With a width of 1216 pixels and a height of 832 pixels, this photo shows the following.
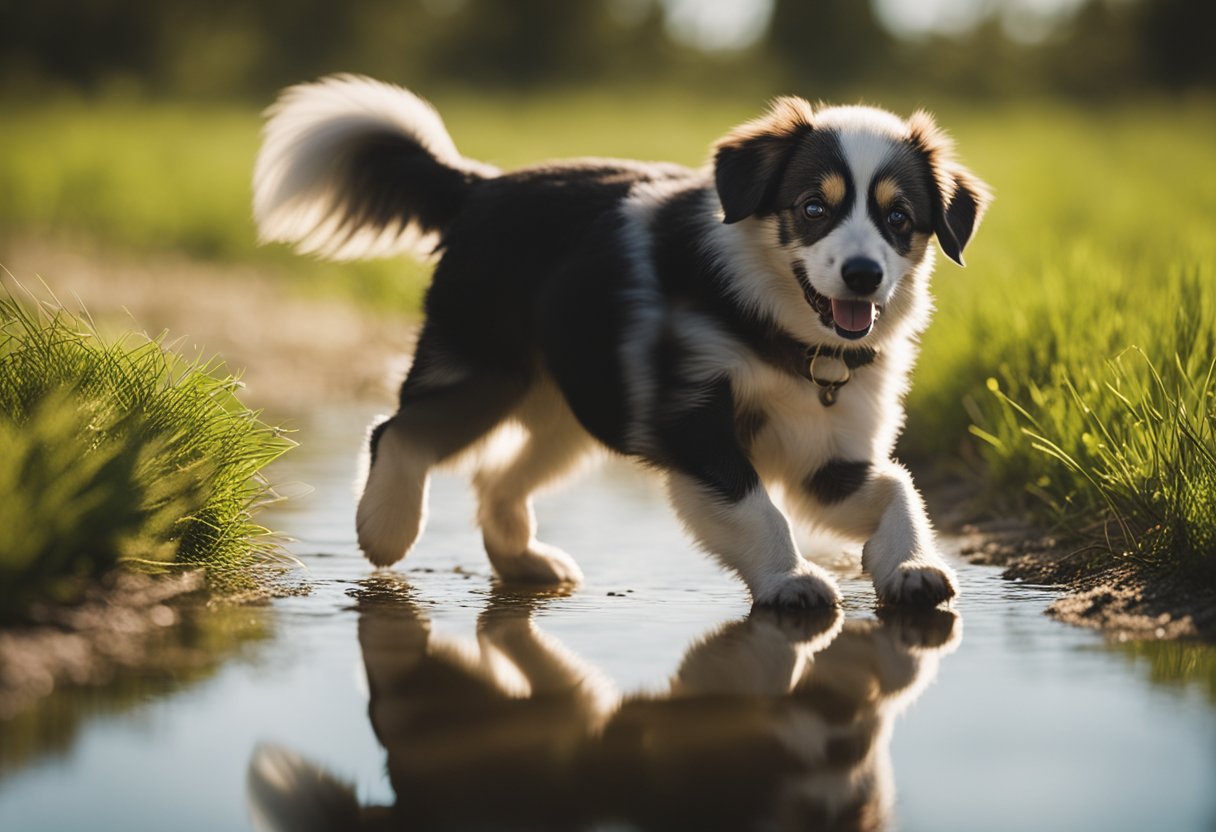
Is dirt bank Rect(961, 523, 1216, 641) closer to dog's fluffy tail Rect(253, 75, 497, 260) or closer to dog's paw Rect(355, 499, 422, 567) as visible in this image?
dog's paw Rect(355, 499, 422, 567)

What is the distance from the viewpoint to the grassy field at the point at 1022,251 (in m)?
4.84

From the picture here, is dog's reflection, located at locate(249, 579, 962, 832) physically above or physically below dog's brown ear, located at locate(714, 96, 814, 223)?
below

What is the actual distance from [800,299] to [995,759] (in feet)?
6.67

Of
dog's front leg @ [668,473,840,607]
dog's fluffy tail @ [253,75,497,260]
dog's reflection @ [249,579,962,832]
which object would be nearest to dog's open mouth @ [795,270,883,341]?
dog's front leg @ [668,473,840,607]

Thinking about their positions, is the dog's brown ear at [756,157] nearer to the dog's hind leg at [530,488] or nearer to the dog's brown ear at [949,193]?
the dog's brown ear at [949,193]

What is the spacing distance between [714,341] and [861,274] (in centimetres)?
47

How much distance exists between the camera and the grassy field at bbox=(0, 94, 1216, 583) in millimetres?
4844

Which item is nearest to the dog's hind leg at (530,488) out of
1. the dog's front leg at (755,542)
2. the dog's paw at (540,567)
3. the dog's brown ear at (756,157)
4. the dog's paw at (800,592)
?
the dog's paw at (540,567)

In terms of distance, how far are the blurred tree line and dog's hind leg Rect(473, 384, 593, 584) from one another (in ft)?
102

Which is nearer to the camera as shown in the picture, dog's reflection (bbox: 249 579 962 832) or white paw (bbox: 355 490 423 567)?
dog's reflection (bbox: 249 579 962 832)

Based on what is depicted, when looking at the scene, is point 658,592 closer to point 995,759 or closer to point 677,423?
point 677,423

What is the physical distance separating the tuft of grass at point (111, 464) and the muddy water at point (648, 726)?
38 cm

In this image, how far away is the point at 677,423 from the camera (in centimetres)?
475

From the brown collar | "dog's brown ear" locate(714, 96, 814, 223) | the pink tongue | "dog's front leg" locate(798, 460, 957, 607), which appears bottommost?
"dog's front leg" locate(798, 460, 957, 607)
